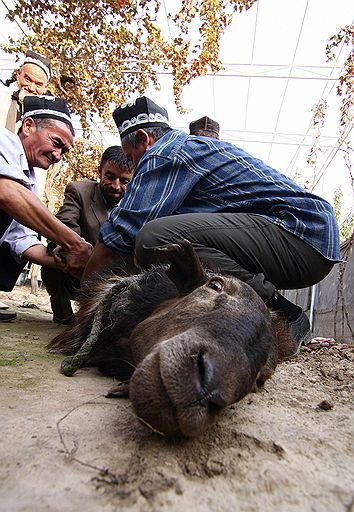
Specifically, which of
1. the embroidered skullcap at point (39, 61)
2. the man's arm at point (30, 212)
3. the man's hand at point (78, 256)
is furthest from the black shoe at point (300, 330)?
the embroidered skullcap at point (39, 61)

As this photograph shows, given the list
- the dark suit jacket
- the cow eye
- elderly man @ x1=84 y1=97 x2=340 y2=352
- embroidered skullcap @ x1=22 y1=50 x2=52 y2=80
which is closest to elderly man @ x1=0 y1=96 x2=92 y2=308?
elderly man @ x1=84 y1=97 x2=340 y2=352

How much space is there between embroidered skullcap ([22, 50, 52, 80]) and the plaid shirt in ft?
12.3

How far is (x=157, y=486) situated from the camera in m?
1.08

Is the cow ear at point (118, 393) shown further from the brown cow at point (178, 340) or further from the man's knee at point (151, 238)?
the man's knee at point (151, 238)

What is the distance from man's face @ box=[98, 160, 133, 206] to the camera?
512 cm

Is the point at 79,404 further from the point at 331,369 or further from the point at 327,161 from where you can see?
the point at 327,161

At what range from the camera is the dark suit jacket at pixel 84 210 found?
5.14 meters

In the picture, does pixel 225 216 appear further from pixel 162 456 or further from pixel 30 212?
pixel 162 456

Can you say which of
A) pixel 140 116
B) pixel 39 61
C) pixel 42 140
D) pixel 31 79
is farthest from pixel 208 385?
pixel 39 61

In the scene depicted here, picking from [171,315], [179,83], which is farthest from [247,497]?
[179,83]

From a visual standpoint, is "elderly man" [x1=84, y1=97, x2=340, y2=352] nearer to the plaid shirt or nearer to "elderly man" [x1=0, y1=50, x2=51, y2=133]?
the plaid shirt

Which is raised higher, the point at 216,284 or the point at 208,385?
the point at 216,284

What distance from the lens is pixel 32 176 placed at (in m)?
4.60

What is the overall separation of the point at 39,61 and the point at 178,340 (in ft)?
18.8
